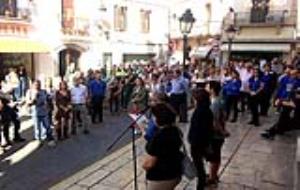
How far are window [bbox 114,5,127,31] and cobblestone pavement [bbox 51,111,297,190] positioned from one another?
21.4m

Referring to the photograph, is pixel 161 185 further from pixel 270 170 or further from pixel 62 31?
pixel 62 31

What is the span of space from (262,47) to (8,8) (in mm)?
15794

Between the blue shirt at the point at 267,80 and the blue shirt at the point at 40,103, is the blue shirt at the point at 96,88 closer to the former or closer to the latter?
the blue shirt at the point at 40,103

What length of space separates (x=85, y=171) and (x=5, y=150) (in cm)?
284

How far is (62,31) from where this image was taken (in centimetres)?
2594

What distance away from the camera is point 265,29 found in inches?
1151

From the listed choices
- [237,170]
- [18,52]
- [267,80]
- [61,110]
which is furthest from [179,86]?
[18,52]

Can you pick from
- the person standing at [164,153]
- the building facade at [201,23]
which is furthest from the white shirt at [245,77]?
the building facade at [201,23]

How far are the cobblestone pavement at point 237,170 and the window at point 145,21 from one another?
24.8 meters

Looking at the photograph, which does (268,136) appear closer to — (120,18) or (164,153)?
(164,153)

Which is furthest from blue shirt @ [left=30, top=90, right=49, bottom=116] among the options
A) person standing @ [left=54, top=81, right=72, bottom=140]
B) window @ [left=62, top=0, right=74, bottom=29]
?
window @ [left=62, top=0, right=74, bottom=29]

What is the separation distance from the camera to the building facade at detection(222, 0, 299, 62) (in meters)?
28.3

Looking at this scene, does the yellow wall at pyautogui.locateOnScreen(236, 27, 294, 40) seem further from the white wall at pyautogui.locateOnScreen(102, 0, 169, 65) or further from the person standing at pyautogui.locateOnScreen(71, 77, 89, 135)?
the person standing at pyautogui.locateOnScreen(71, 77, 89, 135)

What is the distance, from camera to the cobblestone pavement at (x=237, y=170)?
7188 millimetres
